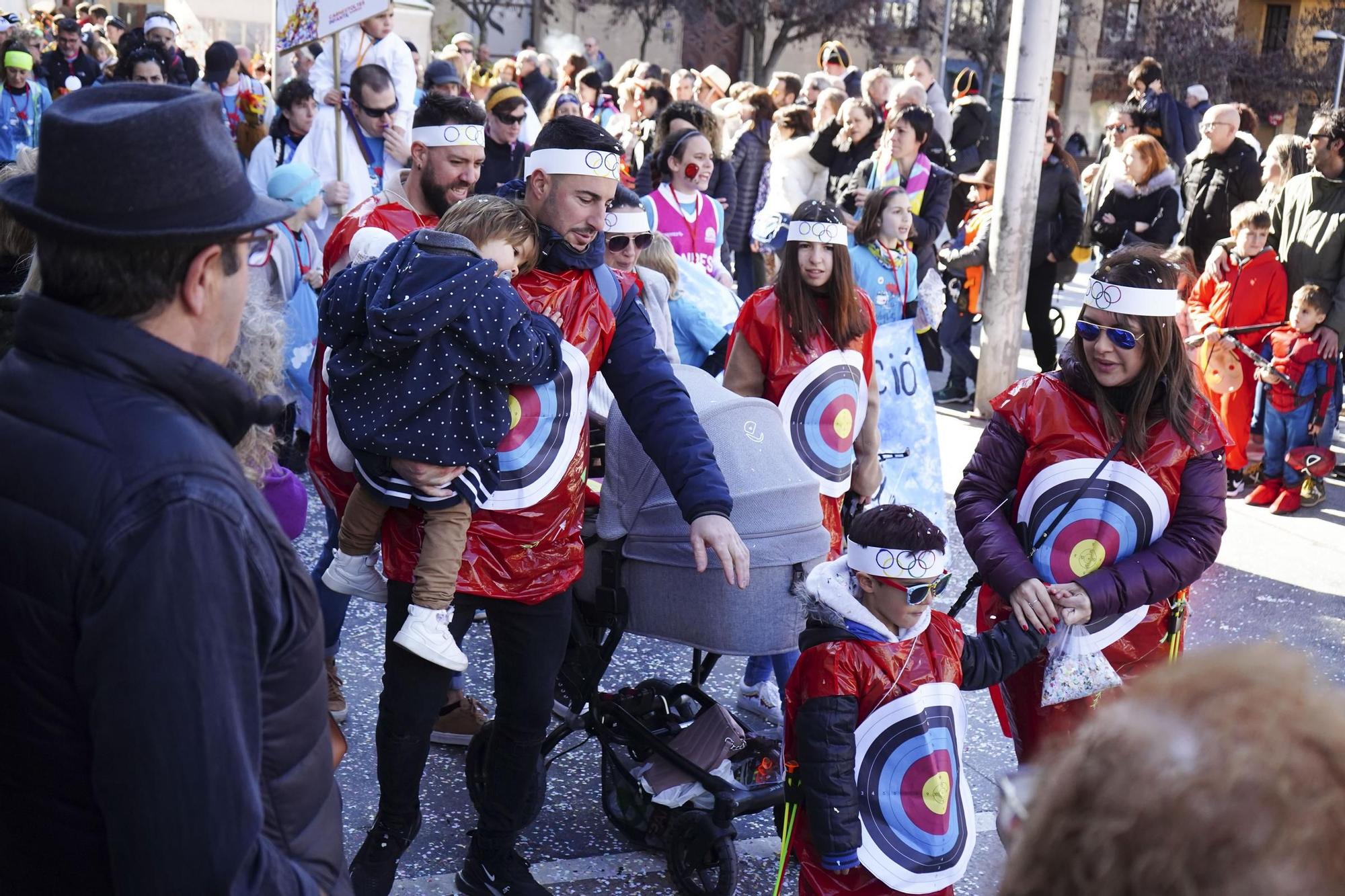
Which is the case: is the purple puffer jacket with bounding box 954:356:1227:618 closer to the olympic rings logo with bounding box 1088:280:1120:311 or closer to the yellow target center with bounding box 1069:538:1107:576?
the yellow target center with bounding box 1069:538:1107:576

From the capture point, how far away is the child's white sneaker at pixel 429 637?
3088mm

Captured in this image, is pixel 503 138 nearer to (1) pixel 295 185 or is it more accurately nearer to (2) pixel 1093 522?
(1) pixel 295 185

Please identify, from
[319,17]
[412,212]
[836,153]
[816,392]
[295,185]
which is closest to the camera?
[412,212]

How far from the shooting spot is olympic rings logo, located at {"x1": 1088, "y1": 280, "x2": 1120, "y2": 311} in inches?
129

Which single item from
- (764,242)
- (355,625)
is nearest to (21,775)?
(355,625)

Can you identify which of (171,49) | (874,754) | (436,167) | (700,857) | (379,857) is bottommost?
(700,857)

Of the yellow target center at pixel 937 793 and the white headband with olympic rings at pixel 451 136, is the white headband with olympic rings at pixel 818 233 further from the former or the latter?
the yellow target center at pixel 937 793

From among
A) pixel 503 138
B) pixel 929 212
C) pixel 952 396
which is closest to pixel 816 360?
pixel 929 212

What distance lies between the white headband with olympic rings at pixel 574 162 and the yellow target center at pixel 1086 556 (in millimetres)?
1472

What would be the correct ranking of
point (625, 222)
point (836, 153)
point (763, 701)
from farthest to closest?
point (836, 153)
point (625, 222)
point (763, 701)

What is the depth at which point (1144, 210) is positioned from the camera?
956 centimetres

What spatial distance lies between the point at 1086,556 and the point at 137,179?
8.02 feet

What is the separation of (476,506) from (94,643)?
1.67m

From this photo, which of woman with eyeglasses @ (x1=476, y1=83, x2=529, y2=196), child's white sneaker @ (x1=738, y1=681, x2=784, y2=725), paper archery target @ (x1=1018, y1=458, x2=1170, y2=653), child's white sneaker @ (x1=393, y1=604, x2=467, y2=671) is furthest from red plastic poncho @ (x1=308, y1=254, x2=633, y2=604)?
woman with eyeglasses @ (x1=476, y1=83, x2=529, y2=196)
